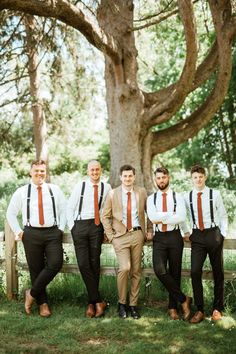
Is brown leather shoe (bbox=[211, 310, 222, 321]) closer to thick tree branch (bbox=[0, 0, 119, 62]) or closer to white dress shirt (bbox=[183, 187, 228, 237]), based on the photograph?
white dress shirt (bbox=[183, 187, 228, 237])

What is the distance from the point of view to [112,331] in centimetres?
555

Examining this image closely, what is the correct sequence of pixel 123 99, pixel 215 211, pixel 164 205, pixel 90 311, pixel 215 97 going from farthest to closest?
pixel 215 97 < pixel 123 99 < pixel 90 311 < pixel 164 205 < pixel 215 211

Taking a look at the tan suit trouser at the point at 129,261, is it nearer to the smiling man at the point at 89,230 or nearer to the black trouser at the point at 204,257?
the smiling man at the point at 89,230

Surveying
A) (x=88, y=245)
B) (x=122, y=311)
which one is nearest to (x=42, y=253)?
(x=88, y=245)

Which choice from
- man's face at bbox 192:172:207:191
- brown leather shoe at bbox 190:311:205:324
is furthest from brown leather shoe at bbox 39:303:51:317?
man's face at bbox 192:172:207:191

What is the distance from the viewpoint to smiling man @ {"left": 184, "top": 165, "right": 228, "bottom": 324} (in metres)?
5.76

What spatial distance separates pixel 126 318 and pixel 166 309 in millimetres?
647

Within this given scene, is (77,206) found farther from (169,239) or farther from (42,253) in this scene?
(169,239)

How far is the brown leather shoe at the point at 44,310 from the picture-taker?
6082mm

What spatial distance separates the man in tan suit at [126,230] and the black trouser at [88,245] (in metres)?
0.18

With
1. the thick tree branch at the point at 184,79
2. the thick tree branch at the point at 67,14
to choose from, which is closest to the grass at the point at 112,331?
the thick tree branch at the point at 184,79

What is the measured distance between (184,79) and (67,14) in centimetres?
279

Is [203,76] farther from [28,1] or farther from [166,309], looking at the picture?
[166,309]

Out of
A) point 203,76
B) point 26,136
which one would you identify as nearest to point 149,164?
point 203,76
